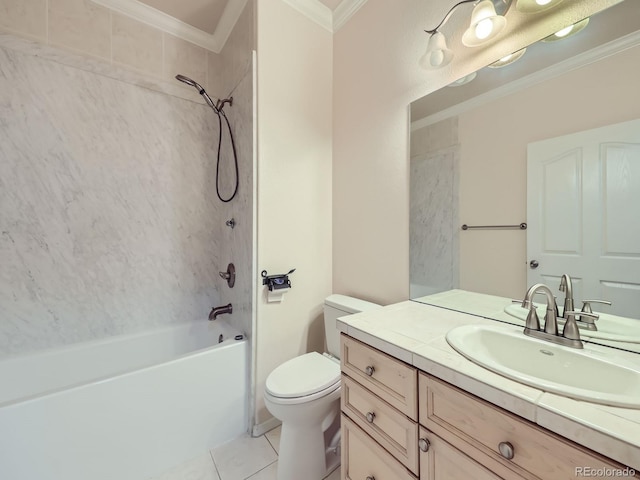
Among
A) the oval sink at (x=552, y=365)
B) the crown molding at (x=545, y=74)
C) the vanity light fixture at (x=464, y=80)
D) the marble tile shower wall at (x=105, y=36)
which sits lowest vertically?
the oval sink at (x=552, y=365)

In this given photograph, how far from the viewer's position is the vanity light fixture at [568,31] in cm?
89

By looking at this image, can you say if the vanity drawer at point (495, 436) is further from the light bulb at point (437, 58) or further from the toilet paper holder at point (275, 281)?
the light bulb at point (437, 58)

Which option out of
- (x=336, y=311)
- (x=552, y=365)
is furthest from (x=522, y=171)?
(x=336, y=311)

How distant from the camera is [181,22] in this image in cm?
189

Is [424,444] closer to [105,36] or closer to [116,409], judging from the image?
[116,409]

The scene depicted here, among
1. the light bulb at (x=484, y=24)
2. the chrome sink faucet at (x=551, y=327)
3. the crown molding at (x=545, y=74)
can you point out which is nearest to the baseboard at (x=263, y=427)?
the chrome sink faucet at (x=551, y=327)

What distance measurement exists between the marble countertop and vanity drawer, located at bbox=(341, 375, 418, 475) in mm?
187

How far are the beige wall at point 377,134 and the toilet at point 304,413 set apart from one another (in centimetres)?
59

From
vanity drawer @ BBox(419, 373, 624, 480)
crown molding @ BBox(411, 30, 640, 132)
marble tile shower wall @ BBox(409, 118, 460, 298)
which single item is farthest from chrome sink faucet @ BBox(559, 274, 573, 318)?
crown molding @ BBox(411, 30, 640, 132)

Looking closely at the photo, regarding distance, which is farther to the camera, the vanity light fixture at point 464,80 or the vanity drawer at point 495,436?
the vanity light fixture at point 464,80

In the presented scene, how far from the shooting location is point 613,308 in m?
0.82

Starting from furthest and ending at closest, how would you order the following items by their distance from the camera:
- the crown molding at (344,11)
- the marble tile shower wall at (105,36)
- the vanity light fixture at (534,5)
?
the crown molding at (344,11) → the marble tile shower wall at (105,36) → the vanity light fixture at (534,5)

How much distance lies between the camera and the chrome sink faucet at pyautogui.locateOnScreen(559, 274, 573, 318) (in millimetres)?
859

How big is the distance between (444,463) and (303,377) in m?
0.75
